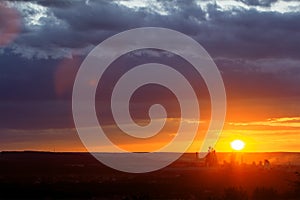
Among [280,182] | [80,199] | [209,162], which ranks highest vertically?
[209,162]

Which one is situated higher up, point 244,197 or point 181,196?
point 181,196

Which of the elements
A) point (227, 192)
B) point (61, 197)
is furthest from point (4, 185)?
point (227, 192)

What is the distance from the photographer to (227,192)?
153 ft

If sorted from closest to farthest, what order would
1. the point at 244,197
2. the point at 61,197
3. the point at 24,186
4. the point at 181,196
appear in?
the point at 244,197, the point at 181,196, the point at 61,197, the point at 24,186

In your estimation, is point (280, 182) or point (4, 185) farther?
point (4, 185)

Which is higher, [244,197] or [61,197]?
[61,197]

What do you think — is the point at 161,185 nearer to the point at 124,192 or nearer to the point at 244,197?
the point at 124,192

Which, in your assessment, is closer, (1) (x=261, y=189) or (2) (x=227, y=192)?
(2) (x=227, y=192)

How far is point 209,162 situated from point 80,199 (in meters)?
80.7

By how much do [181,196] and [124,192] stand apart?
918 centimetres

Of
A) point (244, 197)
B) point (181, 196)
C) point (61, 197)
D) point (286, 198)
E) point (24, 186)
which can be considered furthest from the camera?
point (24, 186)

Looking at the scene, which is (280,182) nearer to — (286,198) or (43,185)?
(286,198)

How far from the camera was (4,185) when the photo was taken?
76.4 meters

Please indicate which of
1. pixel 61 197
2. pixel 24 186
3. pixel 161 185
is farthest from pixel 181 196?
pixel 24 186
